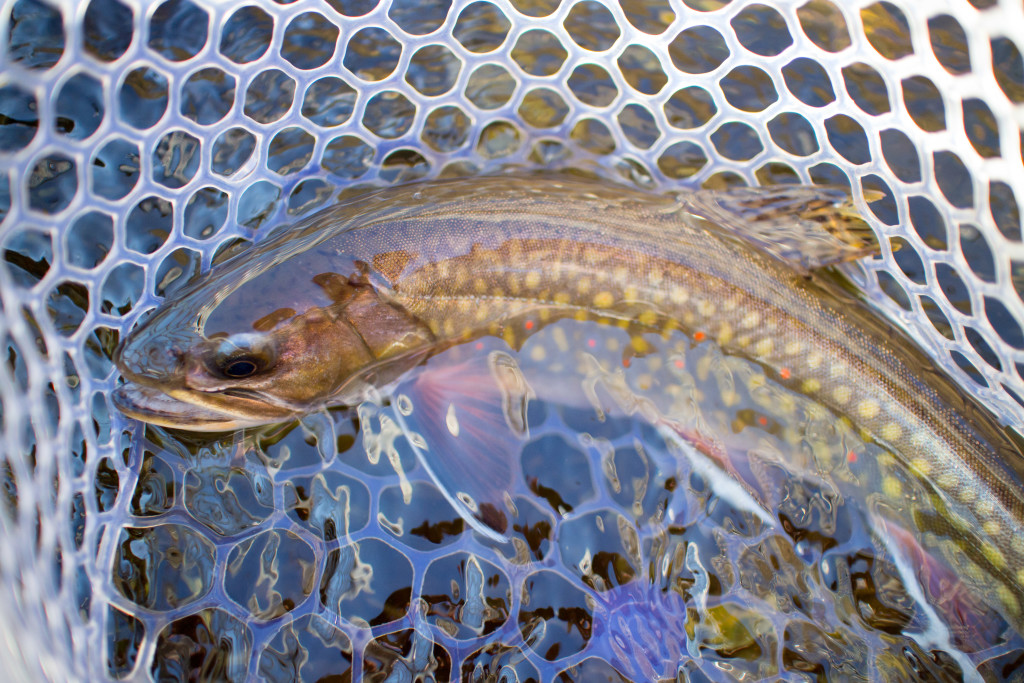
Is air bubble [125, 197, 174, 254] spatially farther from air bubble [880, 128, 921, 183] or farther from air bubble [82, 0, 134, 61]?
air bubble [880, 128, 921, 183]

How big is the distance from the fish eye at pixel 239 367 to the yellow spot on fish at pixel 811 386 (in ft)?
6.50

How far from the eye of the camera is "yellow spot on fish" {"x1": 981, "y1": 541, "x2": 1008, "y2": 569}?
2.51m

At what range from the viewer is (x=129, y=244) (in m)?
2.83

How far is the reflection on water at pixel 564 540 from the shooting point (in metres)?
2.63

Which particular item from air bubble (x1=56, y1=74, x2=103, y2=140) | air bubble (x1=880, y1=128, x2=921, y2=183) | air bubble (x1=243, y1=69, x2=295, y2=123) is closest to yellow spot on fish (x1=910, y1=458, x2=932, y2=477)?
air bubble (x1=880, y1=128, x2=921, y2=183)

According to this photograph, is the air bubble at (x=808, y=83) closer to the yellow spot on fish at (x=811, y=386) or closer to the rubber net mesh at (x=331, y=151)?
the rubber net mesh at (x=331, y=151)

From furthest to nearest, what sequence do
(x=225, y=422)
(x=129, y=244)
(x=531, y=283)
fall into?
(x=129, y=244)
(x=531, y=283)
(x=225, y=422)

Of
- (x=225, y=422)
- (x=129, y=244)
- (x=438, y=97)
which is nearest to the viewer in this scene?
(x=225, y=422)

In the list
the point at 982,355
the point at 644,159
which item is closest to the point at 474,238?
the point at 644,159

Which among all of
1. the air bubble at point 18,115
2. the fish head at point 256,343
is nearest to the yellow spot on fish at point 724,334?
the fish head at point 256,343

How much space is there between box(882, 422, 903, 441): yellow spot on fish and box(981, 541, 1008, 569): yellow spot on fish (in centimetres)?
48

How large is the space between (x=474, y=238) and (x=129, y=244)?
56.3 inches

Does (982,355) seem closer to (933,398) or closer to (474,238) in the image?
(933,398)

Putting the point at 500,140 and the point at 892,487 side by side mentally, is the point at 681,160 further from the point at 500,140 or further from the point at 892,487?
the point at 892,487
